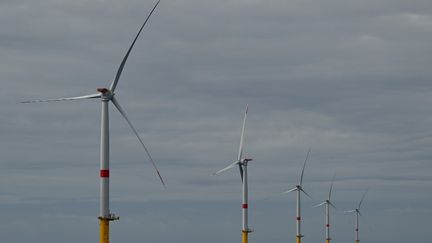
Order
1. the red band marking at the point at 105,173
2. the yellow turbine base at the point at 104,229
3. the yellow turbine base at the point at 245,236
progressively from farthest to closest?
1. the yellow turbine base at the point at 245,236
2. the yellow turbine base at the point at 104,229
3. the red band marking at the point at 105,173

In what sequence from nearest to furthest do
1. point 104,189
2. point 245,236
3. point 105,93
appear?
1. point 104,189
2. point 105,93
3. point 245,236

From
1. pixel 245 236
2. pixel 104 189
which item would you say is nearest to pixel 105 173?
pixel 104 189

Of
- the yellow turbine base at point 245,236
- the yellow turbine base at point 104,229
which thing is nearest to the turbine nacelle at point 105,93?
the yellow turbine base at point 104,229

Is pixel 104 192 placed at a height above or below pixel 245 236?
below

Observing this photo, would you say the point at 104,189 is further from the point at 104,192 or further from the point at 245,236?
the point at 245,236

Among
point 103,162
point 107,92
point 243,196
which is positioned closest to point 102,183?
point 103,162


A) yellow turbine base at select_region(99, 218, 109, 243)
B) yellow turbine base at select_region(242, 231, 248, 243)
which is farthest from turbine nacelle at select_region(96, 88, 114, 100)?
yellow turbine base at select_region(242, 231, 248, 243)

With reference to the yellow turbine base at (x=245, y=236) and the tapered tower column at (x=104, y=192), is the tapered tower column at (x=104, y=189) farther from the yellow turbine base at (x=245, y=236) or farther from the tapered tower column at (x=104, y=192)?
the yellow turbine base at (x=245, y=236)

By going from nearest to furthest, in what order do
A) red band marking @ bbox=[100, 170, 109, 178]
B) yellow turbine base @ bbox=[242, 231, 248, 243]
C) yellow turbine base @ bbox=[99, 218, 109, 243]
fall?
red band marking @ bbox=[100, 170, 109, 178] < yellow turbine base @ bbox=[99, 218, 109, 243] < yellow turbine base @ bbox=[242, 231, 248, 243]

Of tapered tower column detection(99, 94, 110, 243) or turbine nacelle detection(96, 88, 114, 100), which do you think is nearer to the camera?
tapered tower column detection(99, 94, 110, 243)

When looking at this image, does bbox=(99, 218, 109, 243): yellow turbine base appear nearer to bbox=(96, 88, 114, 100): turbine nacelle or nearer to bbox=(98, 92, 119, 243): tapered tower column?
bbox=(98, 92, 119, 243): tapered tower column

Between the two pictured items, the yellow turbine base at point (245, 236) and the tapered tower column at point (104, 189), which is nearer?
the tapered tower column at point (104, 189)

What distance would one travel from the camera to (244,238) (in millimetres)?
170125

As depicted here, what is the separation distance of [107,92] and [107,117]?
3764 millimetres
